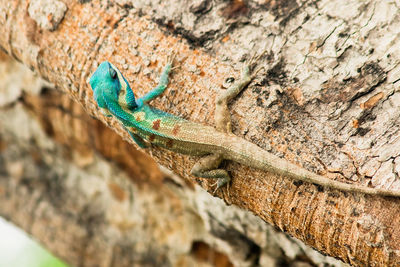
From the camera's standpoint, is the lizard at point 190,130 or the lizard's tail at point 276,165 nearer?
the lizard's tail at point 276,165

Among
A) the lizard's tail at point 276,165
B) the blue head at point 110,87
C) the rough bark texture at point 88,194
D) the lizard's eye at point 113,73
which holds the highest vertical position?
the lizard's tail at point 276,165

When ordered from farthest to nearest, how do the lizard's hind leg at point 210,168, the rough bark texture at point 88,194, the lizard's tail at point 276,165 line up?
the rough bark texture at point 88,194
the lizard's hind leg at point 210,168
the lizard's tail at point 276,165

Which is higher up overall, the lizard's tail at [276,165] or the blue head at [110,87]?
the lizard's tail at [276,165]

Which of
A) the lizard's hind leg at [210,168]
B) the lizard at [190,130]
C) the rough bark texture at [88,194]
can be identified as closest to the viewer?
the lizard at [190,130]

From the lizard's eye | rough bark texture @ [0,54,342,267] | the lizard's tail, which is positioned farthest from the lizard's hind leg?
rough bark texture @ [0,54,342,267]

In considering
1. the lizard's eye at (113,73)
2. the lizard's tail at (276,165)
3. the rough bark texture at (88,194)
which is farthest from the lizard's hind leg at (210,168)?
the rough bark texture at (88,194)

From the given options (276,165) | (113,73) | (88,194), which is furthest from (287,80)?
(88,194)

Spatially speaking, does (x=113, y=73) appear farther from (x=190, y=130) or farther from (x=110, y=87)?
(x=190, y=130)

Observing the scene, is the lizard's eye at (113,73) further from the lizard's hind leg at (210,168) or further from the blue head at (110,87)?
the lizard's hind leg at (210,168)

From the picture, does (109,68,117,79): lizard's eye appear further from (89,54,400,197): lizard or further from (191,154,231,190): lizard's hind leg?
(191,154,231,190): lizard's hind leg
